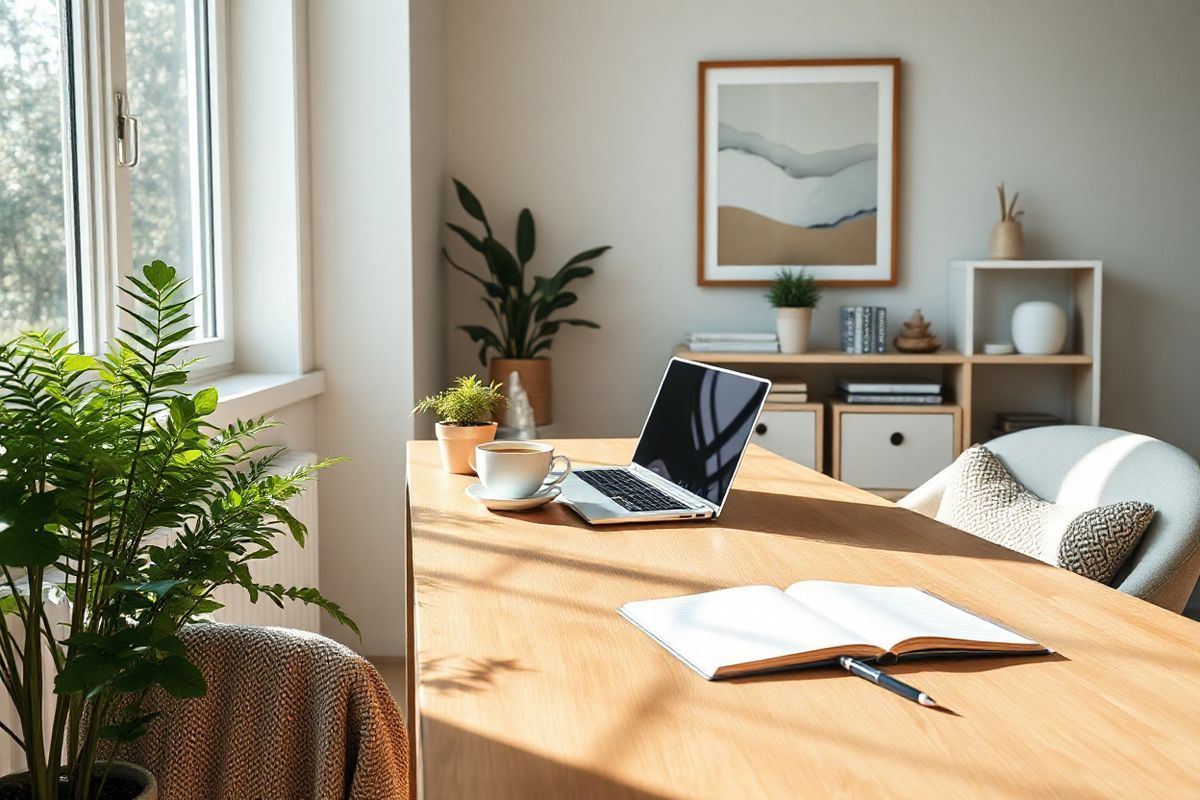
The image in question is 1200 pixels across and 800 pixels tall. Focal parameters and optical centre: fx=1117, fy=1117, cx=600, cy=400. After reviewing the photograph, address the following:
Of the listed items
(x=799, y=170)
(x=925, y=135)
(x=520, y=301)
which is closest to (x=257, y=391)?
(x=520, y=301)

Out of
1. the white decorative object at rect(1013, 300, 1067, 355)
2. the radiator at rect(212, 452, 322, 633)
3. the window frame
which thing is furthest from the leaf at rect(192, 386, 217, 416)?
the white decorative object at rect(1013, 300, 1067, 355)

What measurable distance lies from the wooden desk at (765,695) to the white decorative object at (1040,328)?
2450 millimetres

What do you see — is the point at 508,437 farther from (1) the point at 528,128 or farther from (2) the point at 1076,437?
(2) the point at 1076,437

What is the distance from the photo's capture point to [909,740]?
0.84 m

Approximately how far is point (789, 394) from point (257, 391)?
5.96 ft

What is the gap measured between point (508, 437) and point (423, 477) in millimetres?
1636

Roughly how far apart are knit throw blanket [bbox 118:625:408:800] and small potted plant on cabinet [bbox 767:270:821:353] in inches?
110

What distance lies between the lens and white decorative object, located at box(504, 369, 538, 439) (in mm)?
3564

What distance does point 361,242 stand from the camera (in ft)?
10.6

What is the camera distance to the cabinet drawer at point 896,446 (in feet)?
12.0

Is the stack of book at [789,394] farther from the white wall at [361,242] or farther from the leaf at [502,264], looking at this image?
the white wall at [361,242]

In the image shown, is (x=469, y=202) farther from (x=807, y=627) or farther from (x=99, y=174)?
(x=807, y=627)

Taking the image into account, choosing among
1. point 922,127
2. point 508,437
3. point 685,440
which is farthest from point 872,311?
point 685,440

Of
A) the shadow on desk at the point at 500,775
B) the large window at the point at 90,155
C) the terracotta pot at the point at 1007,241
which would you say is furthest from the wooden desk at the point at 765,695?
the terracotta pot at the point at 1007,241
